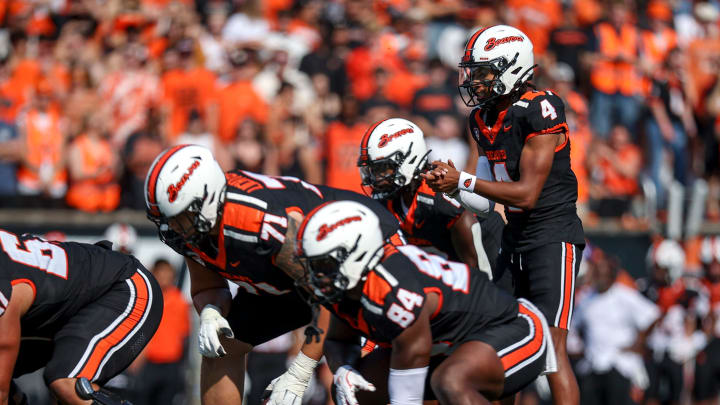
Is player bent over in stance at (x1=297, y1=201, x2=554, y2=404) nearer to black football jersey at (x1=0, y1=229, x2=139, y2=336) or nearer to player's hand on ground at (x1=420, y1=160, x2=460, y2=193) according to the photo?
player's hand on ground at (x1=420, y1=160, x2=460, y2=193)

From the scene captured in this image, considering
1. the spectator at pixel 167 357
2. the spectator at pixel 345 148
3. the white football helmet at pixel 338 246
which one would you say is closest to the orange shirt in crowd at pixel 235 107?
the spectator at pixel 345 148

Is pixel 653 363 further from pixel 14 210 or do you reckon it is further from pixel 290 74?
pixel 14 210

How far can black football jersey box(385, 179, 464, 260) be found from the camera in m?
6.85

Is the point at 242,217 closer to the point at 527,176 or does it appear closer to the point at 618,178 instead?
the point at 527,176

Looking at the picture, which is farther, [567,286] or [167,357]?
[167,357]

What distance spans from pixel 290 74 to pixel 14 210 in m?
3.76

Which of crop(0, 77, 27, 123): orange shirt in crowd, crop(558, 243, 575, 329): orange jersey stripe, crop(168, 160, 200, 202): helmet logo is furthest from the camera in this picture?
crop(0, 77, 27, 123): orange shirt in crowd

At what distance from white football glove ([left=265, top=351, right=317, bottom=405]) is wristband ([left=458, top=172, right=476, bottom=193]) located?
131 centimetres

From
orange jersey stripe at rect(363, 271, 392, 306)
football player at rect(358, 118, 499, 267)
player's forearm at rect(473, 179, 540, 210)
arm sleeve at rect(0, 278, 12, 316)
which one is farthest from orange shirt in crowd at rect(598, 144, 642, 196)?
arm sleeve at rect(0, 278, 12, 316)

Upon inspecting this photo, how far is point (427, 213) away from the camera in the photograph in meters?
6.86

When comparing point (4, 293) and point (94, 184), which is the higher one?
point (4, 293)

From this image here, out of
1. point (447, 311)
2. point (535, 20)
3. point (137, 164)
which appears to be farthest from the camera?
point (535, 20)

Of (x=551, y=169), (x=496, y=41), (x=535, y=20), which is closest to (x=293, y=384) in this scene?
(x=551, y=169)

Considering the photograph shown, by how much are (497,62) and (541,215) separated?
37.6 inches
